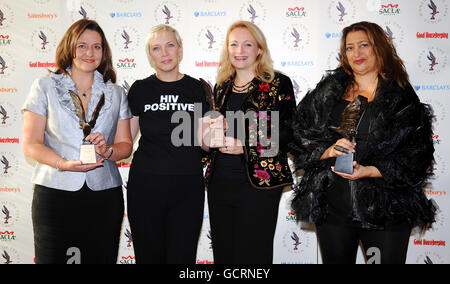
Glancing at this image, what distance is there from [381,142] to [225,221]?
104cm

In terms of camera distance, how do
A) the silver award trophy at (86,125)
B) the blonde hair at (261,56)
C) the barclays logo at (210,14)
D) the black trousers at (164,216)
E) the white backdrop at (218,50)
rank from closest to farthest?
the silver award trophy at (86,125), the black trousers at (164,216), the blonde hair at (261,56), the white backdrop at (218,50), the barclays logo at (210,14)

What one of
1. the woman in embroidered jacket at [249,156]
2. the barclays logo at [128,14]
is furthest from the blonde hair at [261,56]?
the barclays logo at [128,14]

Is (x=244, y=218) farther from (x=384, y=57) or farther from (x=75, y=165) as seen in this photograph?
(x=384, y=57)

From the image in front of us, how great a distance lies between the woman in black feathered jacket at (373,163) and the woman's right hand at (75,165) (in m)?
1.25

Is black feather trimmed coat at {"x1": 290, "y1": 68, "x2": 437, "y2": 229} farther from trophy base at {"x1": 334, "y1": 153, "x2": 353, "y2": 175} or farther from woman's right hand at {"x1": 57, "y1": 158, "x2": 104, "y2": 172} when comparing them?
woman's right hand at {"x1": 57, "y1": 158, "x2": 104, "y2": 172}

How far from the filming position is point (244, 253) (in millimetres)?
2324

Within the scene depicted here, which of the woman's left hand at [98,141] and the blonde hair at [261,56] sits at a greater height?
the blonde hair at [261,56]

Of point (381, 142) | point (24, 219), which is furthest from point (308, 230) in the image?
point (24, 219)

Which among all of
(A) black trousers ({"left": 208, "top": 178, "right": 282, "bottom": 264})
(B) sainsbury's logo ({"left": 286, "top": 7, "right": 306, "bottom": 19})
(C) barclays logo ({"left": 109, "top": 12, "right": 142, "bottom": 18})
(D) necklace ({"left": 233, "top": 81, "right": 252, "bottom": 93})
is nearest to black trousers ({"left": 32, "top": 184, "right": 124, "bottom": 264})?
(A) black trousers ({"left": 208, "top": 178, "right": 282, "bottom": 264})

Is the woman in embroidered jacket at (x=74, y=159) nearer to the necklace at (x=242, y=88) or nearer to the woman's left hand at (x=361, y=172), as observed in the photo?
the necklace at (x=242, y=88)

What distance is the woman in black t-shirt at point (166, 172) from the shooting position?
228cm

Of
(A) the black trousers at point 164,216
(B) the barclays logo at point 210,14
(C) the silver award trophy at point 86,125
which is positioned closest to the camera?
(C) the silver award trophy at point 86,125

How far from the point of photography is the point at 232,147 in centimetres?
229

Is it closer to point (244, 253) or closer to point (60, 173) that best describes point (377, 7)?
point (244, 253)
